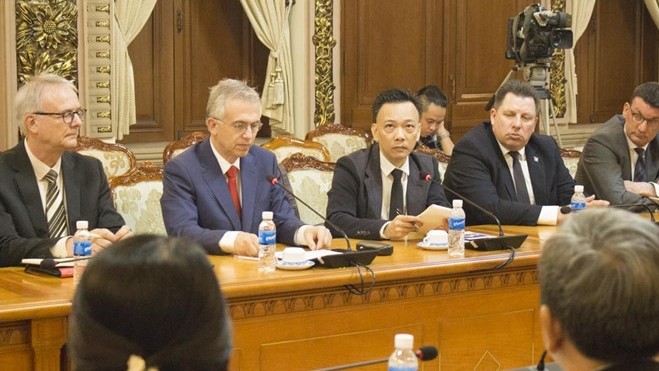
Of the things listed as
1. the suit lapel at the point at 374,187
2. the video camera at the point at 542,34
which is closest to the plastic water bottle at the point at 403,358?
the suit lapel at the point at 374,187

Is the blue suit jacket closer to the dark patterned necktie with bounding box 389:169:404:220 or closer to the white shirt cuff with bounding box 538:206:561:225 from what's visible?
the dark patterned necktie with bounding box 389:169:404:220

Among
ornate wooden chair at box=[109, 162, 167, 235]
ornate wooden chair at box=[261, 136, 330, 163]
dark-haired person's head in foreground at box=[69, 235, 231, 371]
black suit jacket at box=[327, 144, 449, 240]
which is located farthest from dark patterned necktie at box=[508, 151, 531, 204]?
dark-haired person's head in foreground at box=[69, 235, 231, 371]

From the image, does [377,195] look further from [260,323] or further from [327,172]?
[260,323]

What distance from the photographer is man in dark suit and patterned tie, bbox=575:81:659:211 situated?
5250mm

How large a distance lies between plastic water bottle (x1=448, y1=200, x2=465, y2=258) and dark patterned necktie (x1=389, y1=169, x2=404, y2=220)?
60 cm

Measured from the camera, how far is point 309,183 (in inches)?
196

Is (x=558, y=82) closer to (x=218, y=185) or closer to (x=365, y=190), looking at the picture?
(x=365, y=190)

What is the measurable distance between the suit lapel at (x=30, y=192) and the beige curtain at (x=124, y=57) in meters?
2.89

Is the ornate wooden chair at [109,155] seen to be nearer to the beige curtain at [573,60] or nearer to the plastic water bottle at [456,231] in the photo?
the plastic water bottle at [456,231]

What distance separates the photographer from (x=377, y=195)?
14.4 feet

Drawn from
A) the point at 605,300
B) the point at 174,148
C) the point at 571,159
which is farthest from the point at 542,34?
the point at 605,300

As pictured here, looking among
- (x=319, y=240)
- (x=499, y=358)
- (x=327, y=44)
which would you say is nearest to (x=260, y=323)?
(x=319, y=240)

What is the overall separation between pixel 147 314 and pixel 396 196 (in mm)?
3104

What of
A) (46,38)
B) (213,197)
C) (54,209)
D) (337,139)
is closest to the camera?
(54,209)
